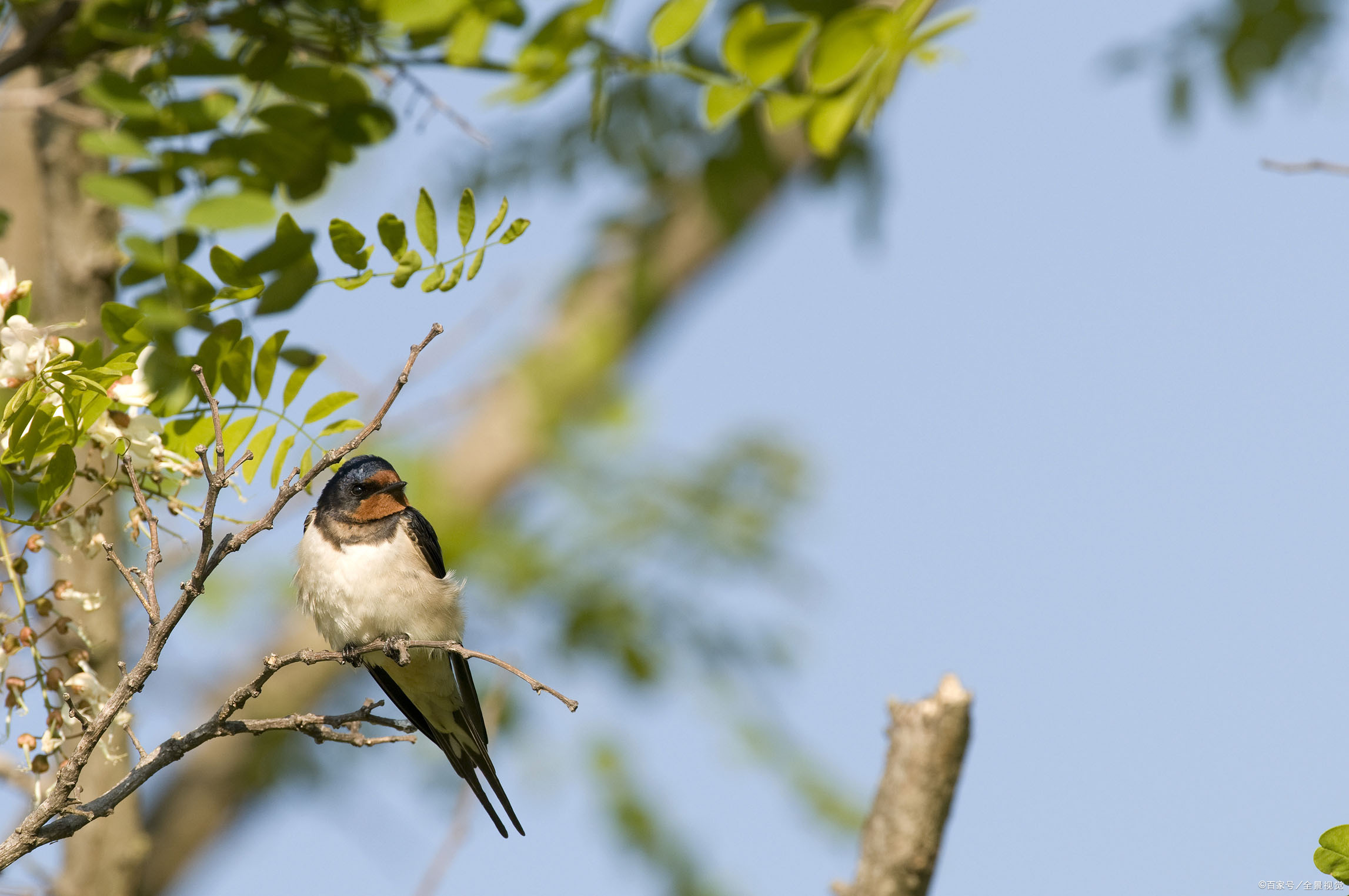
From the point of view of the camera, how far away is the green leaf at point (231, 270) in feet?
7.63

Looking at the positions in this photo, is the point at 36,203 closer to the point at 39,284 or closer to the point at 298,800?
the point at 39,284

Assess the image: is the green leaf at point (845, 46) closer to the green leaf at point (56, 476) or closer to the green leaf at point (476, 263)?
the green leaf at point (476, 263)

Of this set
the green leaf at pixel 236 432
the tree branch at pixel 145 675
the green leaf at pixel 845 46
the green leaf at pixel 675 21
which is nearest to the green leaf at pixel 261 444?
the green leaf at pixel 236 432

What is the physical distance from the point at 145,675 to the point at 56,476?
47 centimetres

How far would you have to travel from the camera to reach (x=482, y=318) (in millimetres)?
4188

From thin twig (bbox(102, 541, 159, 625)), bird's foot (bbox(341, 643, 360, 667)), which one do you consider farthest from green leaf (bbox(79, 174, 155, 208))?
bird's foot (bbox(341, 643, 360, 667))

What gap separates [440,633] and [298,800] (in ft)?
15.1

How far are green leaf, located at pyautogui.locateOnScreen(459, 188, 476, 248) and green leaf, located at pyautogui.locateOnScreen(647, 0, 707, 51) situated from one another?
18.9 inches

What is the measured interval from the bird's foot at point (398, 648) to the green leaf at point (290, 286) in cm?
71

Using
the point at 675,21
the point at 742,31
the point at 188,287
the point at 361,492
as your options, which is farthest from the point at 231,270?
the point at 361,492

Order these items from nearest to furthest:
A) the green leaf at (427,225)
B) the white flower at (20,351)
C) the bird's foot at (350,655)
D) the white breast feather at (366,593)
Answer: the white flower at (20,351)
the green leaf at (427,225)
the bird's foot at (350,655)
the white breast feather at (366,593)

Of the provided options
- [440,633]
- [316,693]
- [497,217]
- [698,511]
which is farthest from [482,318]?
[316,693]

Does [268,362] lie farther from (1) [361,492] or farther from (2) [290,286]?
(1) [361,492]

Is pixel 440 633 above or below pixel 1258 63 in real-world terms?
below
